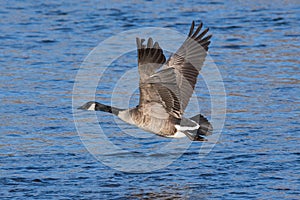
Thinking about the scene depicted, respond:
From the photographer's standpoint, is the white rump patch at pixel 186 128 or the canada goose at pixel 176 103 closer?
the canada goose at pixel 176 103

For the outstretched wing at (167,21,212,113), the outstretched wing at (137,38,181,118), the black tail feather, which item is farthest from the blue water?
the outstretched wing at (167,21,212,113)

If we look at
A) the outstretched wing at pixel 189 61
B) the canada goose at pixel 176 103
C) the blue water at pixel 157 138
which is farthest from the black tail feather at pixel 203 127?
the blue water at pixel 157 138

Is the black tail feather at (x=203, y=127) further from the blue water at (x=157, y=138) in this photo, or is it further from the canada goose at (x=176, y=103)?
the blue water at (x=157, y=138)

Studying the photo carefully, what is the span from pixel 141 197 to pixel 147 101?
0.98 metres

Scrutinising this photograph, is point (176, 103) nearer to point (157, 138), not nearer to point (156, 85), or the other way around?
point (156, 85)

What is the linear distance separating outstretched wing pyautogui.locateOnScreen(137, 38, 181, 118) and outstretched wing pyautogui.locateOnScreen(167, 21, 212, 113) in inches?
6.3

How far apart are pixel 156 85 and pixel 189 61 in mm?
722

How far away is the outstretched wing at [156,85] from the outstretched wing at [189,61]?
0.52 feet

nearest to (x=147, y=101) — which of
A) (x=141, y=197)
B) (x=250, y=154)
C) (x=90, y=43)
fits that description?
(x=141, y=197)

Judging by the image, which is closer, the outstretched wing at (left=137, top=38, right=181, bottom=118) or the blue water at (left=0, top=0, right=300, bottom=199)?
the outstretched wing at (left=137, top=38, right=181, bottom=118)

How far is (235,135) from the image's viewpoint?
9016 mm

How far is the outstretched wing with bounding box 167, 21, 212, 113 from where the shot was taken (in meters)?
7.52

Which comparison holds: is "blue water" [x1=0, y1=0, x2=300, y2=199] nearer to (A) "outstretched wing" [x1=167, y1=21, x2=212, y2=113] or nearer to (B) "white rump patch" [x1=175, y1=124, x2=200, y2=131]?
(B) "white rump patch" [x1=175, y1=124, x2=200, y2=131]

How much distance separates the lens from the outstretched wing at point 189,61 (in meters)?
7.52
